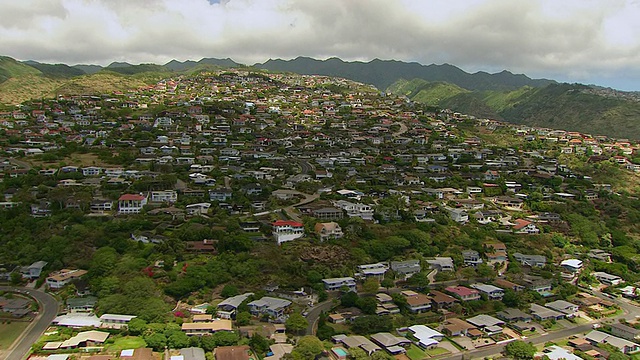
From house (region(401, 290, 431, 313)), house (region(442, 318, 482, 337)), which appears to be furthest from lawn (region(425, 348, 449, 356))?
house (region(401, 290, 431, 313))

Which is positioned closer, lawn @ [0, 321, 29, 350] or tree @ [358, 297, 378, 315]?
lawn @ [0, 321, 29, 350]

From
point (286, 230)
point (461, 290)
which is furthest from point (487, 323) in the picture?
point (286, 230)

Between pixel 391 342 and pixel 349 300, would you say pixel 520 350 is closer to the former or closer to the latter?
pixel 391 342

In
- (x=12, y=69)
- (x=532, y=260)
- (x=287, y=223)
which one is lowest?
(x=532, y=260)

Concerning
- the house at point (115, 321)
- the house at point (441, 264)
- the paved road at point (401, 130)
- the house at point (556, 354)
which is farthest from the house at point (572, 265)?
the paved road at point (401, 130)

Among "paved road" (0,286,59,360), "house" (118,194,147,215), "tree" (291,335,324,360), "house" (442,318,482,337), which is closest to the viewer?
"tree" (291,335,324,360)

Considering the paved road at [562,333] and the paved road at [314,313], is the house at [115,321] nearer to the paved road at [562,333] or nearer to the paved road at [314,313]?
the paved road at [314,313]

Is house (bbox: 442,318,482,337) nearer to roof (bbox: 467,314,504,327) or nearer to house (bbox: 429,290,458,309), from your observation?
roof (bbox: 467,314,504,327)
